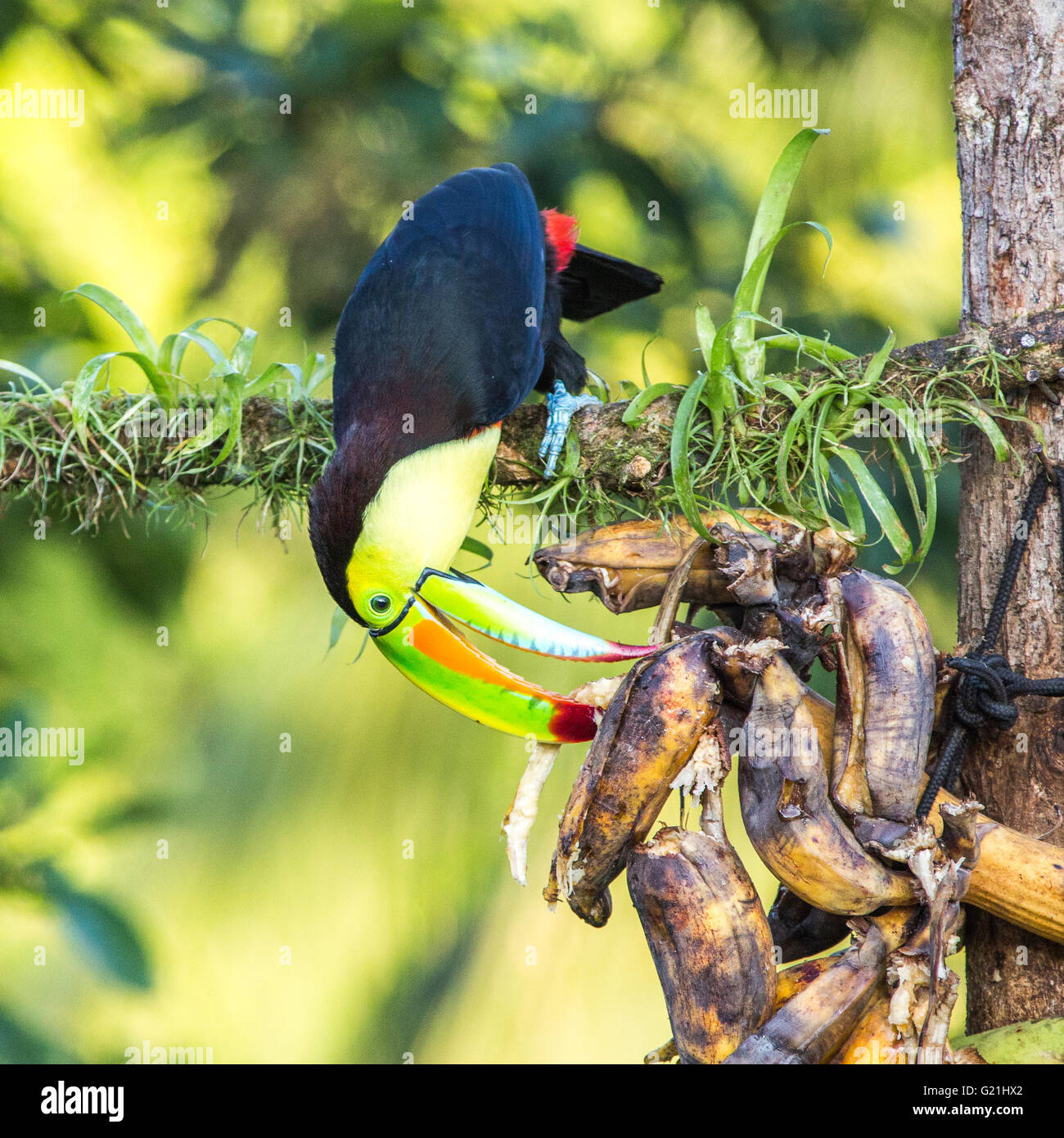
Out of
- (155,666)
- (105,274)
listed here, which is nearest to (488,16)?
(105,274)

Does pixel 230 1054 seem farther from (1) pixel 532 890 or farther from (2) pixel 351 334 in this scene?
(2) pixel 351 334

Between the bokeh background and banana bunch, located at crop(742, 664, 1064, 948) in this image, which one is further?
the bokeh background

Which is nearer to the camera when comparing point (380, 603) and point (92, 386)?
point (380, 603)

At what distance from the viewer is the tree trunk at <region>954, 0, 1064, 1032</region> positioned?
2.93 ft

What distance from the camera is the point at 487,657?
901 millimetres

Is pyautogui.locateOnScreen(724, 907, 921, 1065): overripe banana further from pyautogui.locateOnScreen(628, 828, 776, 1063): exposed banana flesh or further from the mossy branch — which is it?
the mossy branch

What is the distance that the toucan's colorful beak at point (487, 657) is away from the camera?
2.81 feet

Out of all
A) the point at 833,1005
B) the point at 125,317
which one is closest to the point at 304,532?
the point at 125,317

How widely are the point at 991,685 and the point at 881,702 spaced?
0.39 feet

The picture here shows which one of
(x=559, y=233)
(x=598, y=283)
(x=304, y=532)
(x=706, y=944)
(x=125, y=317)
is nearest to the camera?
(x=706, y=944)

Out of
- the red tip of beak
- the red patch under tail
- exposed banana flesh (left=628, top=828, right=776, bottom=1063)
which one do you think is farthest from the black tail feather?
exposed banana flesh (left=628, top=828, right=776, bottom=1063)

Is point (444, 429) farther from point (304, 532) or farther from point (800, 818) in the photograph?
point (304, 532)

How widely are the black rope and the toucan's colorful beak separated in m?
0.29

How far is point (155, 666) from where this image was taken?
2004mm
